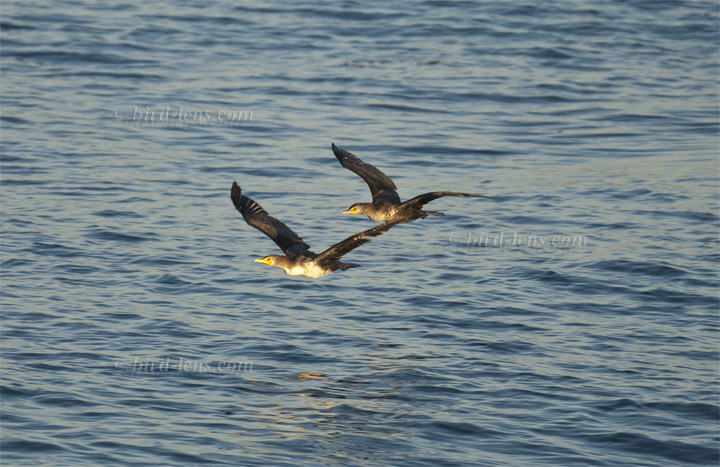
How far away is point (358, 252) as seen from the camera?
17.3 metres

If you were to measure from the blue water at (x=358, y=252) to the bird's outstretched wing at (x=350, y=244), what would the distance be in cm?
151

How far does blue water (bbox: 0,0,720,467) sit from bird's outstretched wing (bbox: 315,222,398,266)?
1505 millimetres

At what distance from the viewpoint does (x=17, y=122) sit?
77.8 ft

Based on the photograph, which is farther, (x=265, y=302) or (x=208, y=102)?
(x=208, y=102)

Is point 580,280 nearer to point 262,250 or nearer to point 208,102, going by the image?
point 262,250

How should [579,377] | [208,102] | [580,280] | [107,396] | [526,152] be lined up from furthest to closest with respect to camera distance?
[208,102] < [526,152] < [580,280] < [579,377] < [107,396]

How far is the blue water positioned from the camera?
38.5ft

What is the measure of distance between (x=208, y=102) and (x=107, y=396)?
48.3 feet

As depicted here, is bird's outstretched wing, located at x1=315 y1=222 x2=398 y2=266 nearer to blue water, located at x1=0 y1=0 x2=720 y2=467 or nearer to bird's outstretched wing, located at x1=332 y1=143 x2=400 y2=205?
blue water, located at x1=0 y1=0 x2=720 y2=467

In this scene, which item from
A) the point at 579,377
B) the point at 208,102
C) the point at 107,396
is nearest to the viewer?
the point at 107,396

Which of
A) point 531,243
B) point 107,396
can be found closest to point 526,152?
point 531,243

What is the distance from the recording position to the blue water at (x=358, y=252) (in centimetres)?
1175

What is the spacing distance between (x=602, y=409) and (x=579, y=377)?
86cm

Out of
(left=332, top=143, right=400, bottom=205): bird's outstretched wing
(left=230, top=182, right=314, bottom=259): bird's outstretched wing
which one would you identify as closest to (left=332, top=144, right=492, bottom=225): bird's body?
(left=332, top=143, right=400, bottom=205): bird's outstretched wing
